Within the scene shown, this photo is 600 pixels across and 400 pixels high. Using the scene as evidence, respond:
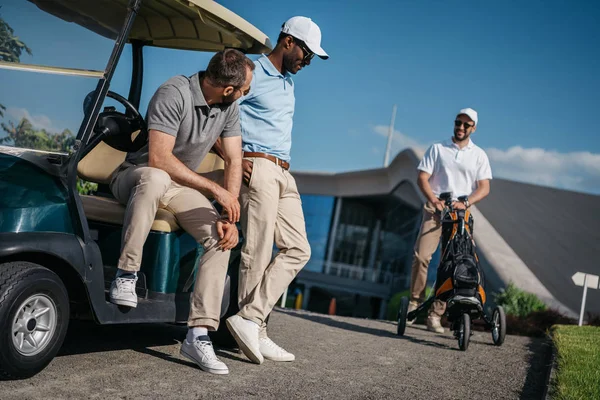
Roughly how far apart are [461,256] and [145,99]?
3159 mm

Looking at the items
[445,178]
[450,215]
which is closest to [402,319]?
[450,215]

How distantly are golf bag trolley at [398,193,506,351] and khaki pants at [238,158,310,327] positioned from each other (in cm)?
204

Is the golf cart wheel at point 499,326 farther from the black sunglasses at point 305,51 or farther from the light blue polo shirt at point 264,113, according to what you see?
the black sunglasses at point 305,51

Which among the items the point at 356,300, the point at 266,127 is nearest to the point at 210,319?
the point at 266,127

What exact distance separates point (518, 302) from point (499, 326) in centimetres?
481

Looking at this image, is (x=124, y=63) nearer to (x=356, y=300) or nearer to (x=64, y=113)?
(x=64, y=113)

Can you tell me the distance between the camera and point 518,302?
454 inches

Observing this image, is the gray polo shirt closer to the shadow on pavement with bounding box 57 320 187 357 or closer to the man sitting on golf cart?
the man sitting on golf cart

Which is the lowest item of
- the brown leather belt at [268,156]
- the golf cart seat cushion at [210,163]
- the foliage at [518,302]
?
the foliage at [518,302]

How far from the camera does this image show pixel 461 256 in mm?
6695

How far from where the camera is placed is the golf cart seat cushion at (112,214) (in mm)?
4359

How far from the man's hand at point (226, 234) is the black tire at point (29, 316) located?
1.05 meters

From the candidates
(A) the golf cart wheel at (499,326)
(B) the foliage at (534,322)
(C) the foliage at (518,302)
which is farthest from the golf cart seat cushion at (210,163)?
(C) the foliage at (518,302)

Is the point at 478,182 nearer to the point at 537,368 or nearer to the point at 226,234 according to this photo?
the point at 537,368
